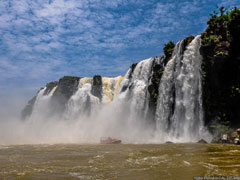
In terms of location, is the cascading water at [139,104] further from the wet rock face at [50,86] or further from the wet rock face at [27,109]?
the wet rock face at [27,109]

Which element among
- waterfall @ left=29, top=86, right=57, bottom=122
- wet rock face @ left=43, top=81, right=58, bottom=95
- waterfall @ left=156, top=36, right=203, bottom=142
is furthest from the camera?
wet rock face @ left=43, top=81, right=58, bottom=95

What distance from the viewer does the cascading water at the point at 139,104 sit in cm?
2402

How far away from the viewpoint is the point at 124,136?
1276 inches

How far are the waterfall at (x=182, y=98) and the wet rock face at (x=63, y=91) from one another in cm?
2606

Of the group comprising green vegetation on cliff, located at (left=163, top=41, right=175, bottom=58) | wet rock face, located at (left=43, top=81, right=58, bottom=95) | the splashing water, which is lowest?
the splashing water

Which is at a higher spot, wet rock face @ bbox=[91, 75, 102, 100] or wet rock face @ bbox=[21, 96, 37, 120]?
wet rock face @ bbox=[91, 75, 102, 100]

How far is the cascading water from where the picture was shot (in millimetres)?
24016

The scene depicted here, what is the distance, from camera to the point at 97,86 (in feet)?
150

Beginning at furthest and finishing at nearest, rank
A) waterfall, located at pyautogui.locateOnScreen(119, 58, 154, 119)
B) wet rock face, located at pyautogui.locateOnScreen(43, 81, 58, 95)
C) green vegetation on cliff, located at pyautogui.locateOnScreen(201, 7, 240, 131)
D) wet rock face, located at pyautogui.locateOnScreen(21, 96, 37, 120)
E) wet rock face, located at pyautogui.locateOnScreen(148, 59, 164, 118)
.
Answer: wet rock face, located at pyautogui.locateOnScreen(21, 96, 37, 120)
wet rock face, located at pyautogui.locateOnScreen(43, 81, 58, 95)
waterfall, located at pyautogui.locateOnScreen(119, 58, 154, 119)
wet rock face, located at pyautogui.locateOnScreen(148, 59, 164, 118)
green vegetation on cliff, located at pyautogui.locateOnScreen(201, 7, 240, 131)

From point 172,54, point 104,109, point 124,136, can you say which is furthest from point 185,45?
point 104,109

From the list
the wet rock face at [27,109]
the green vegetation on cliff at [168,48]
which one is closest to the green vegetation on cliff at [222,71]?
the green vegetation on cliff at [168,48]

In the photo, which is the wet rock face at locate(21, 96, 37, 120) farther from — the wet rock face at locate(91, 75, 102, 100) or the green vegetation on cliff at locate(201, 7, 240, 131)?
the green vegetation on cliff at locate(201, 7, 240, 131)

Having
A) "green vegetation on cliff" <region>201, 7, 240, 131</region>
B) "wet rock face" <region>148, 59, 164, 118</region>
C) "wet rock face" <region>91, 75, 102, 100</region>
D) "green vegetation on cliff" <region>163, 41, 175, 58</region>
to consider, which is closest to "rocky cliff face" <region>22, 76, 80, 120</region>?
→ "wet rock face" <region>91, 75, 102, 100</region>

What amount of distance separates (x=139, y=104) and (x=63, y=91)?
2344cm
